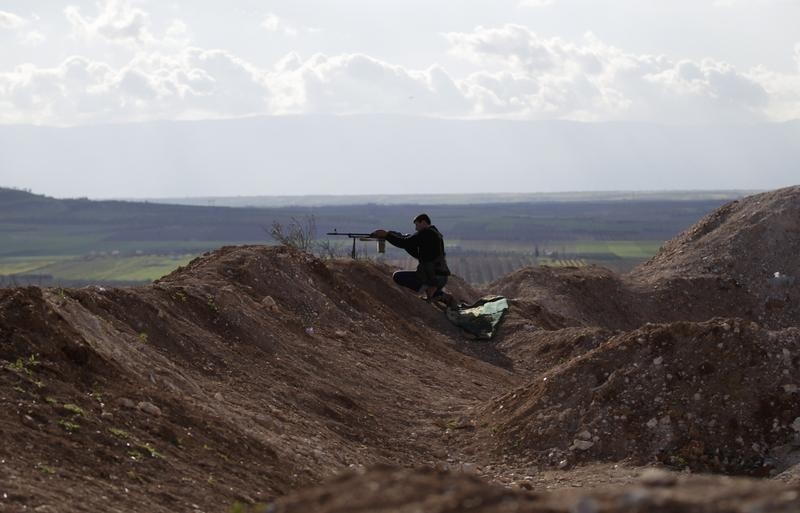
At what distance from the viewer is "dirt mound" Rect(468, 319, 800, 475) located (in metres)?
13.5

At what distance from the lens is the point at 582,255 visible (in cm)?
14112

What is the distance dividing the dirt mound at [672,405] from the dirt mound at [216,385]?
1444 mm

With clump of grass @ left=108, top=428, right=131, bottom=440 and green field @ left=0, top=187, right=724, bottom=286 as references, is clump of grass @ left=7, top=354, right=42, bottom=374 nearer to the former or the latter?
clump of grass @ left=108, top=428, right=131, bottom=440

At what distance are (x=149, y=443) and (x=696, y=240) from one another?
25.5 m

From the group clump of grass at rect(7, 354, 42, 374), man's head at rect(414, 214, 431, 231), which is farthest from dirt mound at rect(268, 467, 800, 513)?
man's head at rect(414, 214, 431, 231)

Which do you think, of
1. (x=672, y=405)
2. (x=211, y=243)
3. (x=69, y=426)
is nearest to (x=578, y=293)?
(x=672, y=405)

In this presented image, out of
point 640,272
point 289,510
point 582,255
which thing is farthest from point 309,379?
point 582,255

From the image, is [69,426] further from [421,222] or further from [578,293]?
[578,293]

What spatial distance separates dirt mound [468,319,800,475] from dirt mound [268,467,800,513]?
7842mm

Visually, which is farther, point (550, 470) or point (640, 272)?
point (640, 272)

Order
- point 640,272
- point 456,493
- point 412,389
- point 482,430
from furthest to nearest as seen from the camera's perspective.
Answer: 1. point 640,272
2. point 412,389
3. point 482,430
4. point 456,493

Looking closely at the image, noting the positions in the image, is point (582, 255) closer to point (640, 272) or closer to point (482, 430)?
point (640, 272)

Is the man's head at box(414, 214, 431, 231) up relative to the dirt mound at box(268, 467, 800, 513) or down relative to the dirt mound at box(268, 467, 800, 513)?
up

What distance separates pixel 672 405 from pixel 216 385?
5.47 metres
